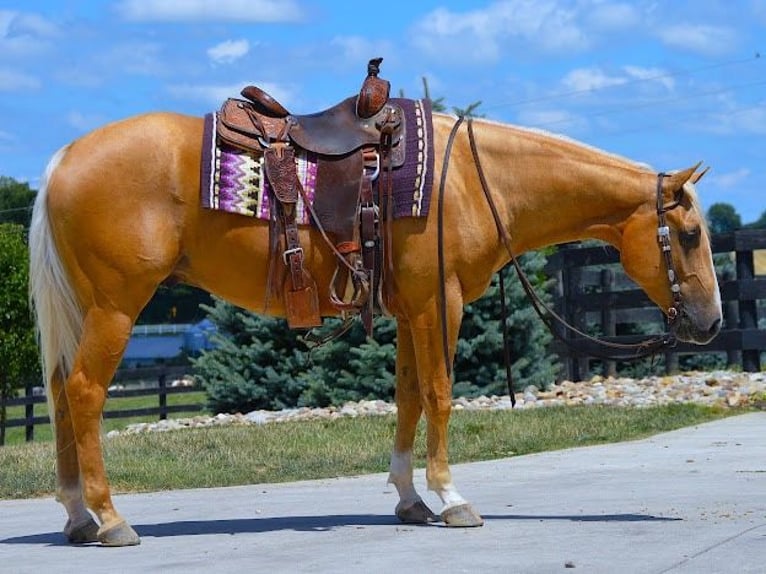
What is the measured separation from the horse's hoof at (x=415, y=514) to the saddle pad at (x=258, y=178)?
166 centimetres

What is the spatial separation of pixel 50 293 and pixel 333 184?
1.68m

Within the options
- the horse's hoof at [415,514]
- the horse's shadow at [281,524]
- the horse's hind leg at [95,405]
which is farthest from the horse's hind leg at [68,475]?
the horse's hoof at [415,514]

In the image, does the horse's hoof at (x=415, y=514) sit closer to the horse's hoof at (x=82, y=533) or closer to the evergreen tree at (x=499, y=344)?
the horse's hoof at (x=82, y=533)

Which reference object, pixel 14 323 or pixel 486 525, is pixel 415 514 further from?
pixel 14 323

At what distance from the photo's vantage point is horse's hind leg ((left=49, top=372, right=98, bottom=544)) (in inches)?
297

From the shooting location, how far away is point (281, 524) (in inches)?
313

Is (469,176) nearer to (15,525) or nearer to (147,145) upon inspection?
(147,145)

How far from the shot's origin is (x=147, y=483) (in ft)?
33.7

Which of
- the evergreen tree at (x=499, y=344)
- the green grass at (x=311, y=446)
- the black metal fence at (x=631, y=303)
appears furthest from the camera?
the black metal fence at (x=631, y=303)

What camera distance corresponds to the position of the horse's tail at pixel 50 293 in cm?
752

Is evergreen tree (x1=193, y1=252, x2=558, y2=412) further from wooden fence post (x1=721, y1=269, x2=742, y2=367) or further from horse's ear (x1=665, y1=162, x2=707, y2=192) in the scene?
horse's ear (x1=665, y1=162, x2=707, y2=192)

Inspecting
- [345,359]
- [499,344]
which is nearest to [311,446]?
[499,344]

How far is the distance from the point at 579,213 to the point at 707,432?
4.66 meters

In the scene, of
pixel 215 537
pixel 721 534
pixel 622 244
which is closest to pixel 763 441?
pixel 622 244
